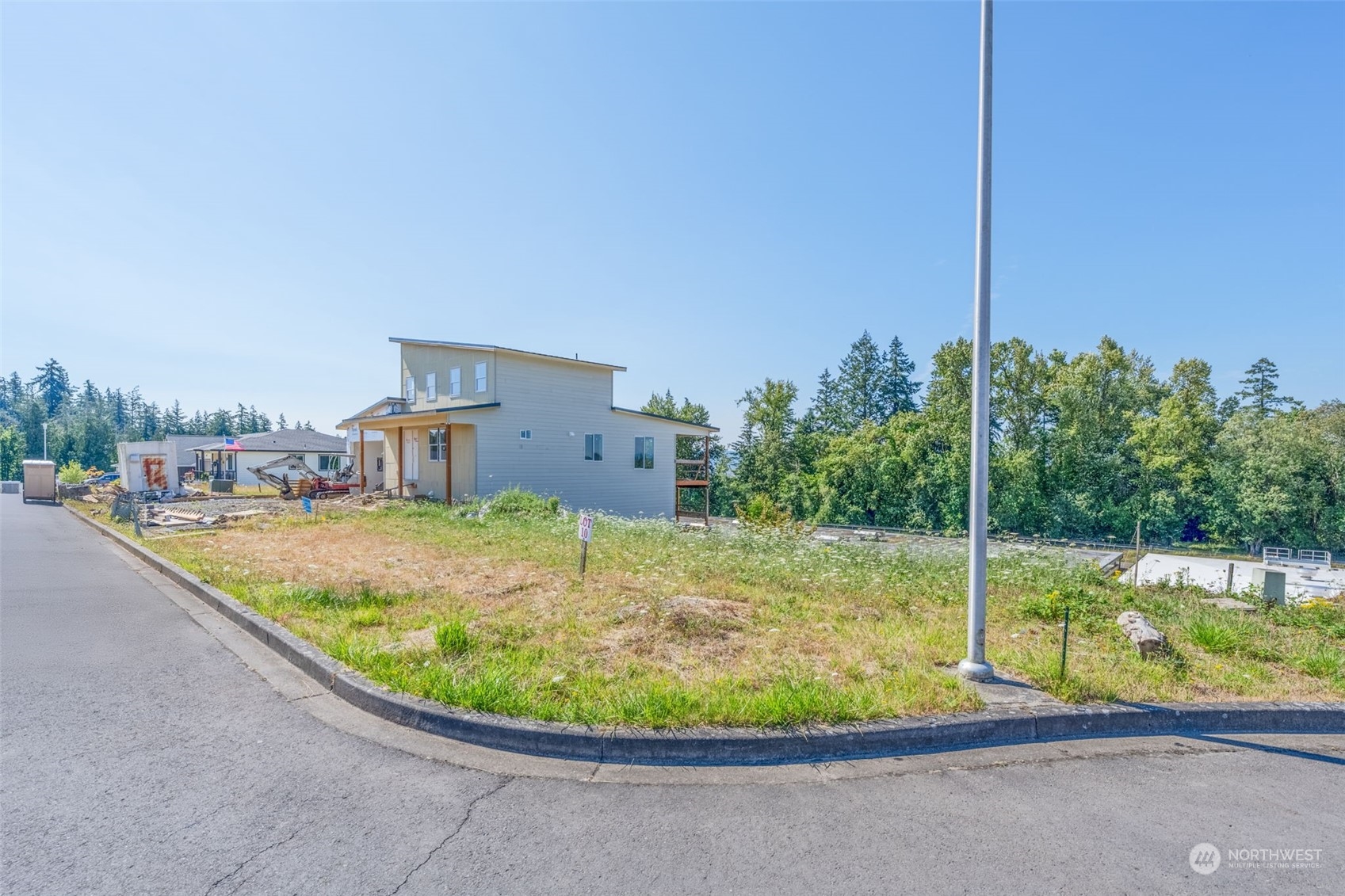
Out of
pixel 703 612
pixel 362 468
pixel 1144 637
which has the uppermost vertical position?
pixel 362 468

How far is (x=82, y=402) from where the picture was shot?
82750mm

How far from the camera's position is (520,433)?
806 inches

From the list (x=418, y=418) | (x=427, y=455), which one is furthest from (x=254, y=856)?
(x=427, y=455)

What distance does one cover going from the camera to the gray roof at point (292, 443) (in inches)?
1500

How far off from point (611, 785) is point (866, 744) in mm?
1469

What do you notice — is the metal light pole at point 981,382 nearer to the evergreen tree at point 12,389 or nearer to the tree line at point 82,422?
the tree line at point 82,422

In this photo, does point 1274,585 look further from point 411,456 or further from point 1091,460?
point 1091,460

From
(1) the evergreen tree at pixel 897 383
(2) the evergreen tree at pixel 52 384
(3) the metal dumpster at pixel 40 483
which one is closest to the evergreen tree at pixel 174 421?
(2) the evergreen tree at pixel 52 384

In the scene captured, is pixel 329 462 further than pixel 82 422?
No

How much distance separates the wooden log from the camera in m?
4.79

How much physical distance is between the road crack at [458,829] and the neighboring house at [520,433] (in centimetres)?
1715

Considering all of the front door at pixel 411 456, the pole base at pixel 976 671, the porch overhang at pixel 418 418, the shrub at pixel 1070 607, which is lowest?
the shrub at pixel 1070 607

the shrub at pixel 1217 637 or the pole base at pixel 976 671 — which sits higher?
the pole base at pixel 976 671

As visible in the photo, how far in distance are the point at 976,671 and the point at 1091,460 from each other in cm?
3725
